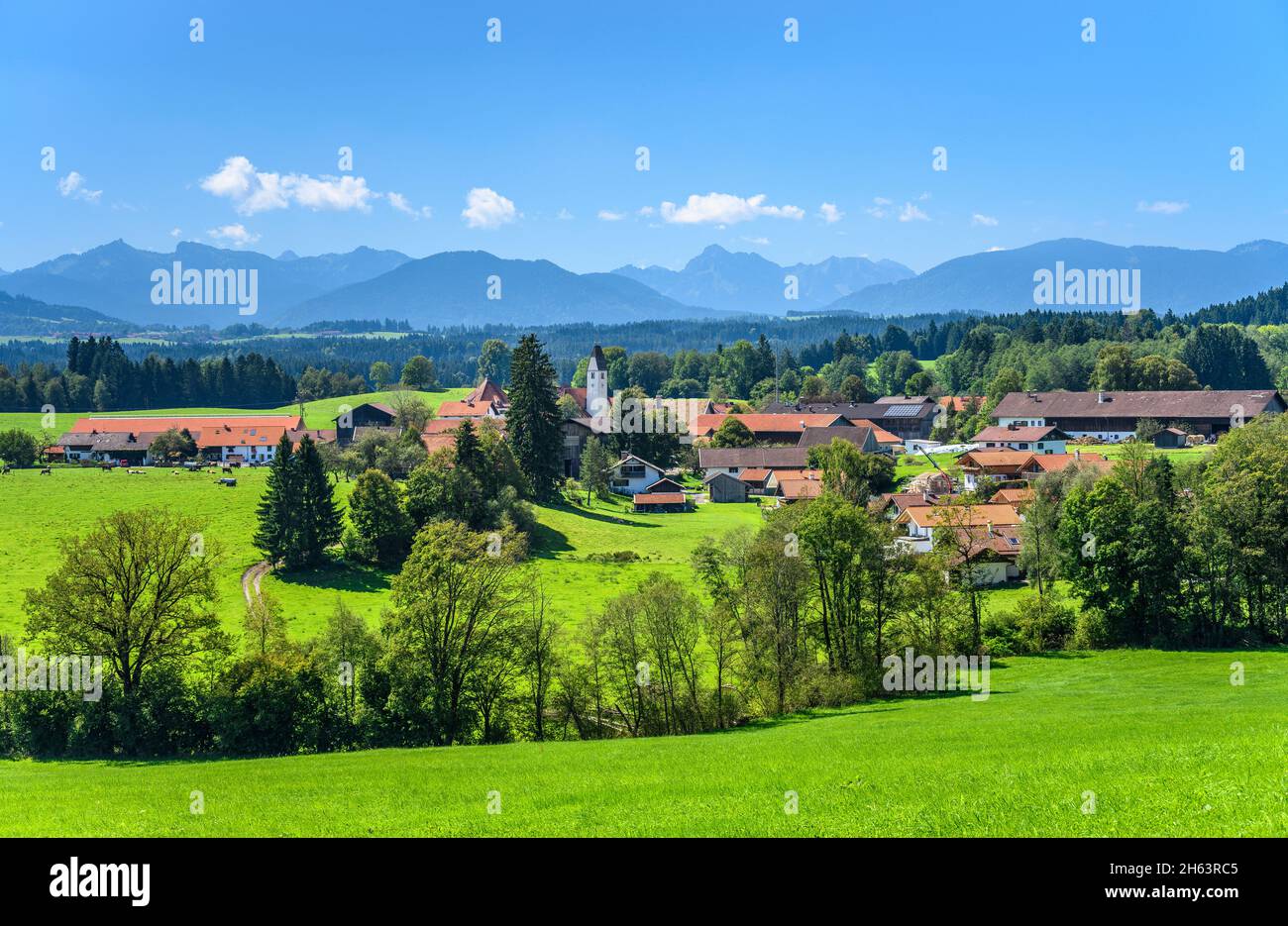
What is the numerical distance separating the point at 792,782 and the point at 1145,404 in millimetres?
102897

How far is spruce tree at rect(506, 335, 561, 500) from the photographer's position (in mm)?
75188

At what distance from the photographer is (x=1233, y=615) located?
41219mm

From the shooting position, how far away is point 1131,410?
105 metres

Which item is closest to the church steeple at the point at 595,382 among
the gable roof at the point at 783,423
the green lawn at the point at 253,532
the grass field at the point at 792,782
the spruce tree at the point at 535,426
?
the gable roof at the point at 783,423

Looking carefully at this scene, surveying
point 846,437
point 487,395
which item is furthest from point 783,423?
point 487,395

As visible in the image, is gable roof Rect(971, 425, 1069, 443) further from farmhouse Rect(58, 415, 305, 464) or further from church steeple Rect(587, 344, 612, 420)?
farmhouse Rect(58, 415, 305, 464)

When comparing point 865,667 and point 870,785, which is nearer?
point 870,785

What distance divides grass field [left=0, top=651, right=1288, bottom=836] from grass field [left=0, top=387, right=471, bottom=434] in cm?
9396

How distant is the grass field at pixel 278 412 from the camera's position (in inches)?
4230

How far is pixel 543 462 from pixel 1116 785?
62573 millimetres

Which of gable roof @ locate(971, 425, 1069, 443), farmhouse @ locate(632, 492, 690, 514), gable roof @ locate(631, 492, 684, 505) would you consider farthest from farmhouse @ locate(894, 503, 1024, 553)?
gable roof @ locate(971, 425, 1069, 443)
